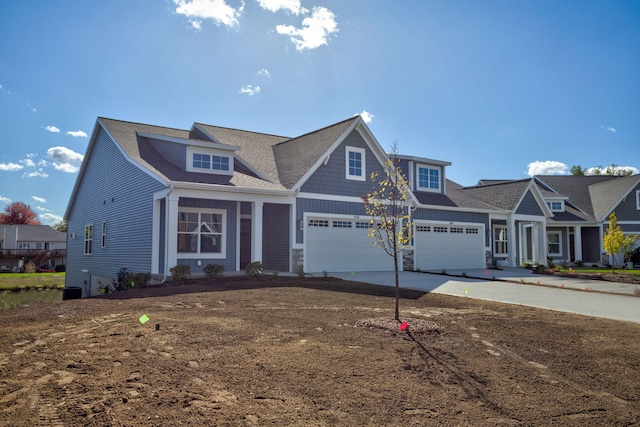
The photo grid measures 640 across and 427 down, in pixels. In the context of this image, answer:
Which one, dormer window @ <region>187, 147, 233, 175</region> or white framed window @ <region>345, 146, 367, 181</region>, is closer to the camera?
dormer window @ <region>187, 147, 233, 175</region>

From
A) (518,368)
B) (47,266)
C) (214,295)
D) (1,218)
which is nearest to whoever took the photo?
(518,368)

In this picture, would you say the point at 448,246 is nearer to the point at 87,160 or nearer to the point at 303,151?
the point at 303,151

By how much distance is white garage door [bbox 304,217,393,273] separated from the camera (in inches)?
687

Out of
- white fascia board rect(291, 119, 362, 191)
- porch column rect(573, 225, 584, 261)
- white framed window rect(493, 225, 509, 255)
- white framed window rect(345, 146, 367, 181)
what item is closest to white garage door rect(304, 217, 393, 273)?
white fascia board rect(291, 119, 362, 191)

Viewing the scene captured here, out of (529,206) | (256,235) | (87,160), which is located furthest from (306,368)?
(529,206)

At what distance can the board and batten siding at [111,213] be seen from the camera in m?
15.7

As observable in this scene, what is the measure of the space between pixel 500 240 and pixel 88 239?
68.6ft

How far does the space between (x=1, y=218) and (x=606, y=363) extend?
3504 inches

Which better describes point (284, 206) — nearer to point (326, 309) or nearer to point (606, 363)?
point (326, 309)

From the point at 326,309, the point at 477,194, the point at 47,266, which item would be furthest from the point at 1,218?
the point at 326,309

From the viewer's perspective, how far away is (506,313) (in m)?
8.86

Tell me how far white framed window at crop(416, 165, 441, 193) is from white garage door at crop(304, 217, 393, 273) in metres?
5.06

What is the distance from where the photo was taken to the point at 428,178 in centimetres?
2286

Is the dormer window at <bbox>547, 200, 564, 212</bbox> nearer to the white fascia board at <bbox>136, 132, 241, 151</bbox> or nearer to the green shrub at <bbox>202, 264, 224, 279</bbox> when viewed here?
the white fascia board at <bbox>136, 132, 241, 151</bbox>
